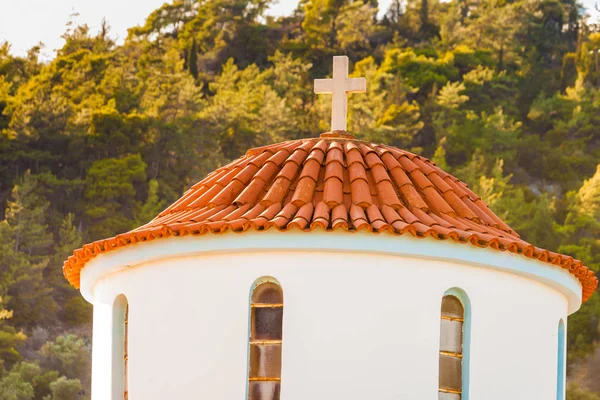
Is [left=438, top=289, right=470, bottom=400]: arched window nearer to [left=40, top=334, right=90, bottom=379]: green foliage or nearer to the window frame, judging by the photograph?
the window frame

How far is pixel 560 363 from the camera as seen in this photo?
14.2 metres

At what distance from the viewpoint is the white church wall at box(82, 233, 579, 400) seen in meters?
12.6

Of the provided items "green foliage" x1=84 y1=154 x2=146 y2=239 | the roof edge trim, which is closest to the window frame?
the roof edge trim

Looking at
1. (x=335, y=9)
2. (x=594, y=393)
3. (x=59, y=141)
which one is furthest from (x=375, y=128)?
(x=335, y=9)

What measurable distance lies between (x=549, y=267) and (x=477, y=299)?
2.75 feet

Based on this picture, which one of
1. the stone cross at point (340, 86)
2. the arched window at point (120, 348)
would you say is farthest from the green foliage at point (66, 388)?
the arched window at point (120, 348)

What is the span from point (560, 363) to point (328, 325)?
275cm

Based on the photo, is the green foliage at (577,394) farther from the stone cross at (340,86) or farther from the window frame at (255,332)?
the window frame at (255,332)

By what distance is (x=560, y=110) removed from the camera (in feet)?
301

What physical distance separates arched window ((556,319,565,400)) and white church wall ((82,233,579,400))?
0.80 meters

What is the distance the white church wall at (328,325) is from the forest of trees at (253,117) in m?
38.2

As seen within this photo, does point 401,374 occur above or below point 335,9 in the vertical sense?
below

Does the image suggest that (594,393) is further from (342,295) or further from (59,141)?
(342,295)

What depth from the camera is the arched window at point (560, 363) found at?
14070 mm
